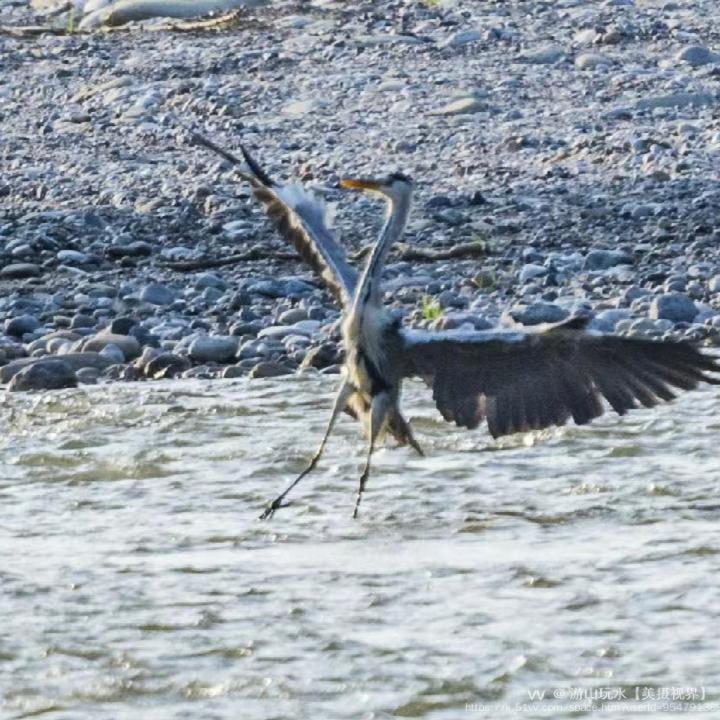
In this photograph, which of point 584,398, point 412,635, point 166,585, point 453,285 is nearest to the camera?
point 412,635

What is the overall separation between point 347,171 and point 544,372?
6.03 m

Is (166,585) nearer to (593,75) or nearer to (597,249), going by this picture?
(597,249)

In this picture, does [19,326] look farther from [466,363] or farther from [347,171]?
[466,363]

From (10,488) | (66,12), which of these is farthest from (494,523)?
(66,12)

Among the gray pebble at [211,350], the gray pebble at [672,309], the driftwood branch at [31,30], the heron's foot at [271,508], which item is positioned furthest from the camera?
the driftwood branch at [31,30]

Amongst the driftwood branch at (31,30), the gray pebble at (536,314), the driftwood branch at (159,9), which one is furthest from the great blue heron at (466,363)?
the driftwood branch at (31,30)

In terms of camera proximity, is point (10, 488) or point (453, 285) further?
point (453, 285)

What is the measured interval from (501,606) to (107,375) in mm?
3910

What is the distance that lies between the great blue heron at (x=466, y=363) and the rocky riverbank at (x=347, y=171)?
1708 millimetres

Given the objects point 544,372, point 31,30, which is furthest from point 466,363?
point 31,30

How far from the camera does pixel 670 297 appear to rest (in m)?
10.1

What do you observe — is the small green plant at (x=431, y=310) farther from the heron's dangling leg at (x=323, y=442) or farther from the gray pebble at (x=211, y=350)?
the heron's dangling leg at (x=323, y=442)

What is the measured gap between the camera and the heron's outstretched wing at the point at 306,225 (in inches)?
318

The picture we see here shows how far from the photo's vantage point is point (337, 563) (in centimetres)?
692
